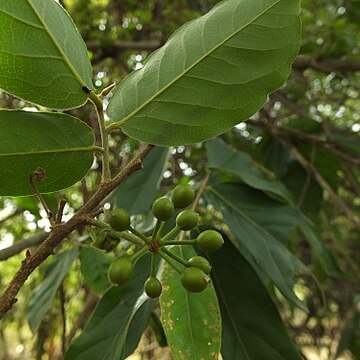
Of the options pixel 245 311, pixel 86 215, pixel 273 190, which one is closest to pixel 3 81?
pixel 86 215

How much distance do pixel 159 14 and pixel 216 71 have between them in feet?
6.40

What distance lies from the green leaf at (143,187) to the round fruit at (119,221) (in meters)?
0.72

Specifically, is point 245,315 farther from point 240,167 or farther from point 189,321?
point 240,167

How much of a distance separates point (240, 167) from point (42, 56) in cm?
80

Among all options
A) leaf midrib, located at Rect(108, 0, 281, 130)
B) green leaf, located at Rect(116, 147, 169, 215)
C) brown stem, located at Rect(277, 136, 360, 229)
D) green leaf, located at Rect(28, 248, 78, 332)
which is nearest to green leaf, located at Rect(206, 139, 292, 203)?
green leaf, located at Rect(116, 147, 169, 215)

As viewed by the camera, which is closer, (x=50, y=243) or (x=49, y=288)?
(x=50, y=243)

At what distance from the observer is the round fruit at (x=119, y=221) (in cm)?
67

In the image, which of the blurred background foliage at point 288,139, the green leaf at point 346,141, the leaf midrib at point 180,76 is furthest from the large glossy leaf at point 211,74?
the green leaf at point 346,141

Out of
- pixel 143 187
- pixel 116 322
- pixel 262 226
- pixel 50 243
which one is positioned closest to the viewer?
pixel 50 243

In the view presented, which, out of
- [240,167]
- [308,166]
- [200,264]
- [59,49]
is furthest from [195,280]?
[308,166]

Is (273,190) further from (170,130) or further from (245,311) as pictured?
(170,130)

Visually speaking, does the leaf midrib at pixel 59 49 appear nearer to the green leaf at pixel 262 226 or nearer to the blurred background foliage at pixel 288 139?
the green leaf at pixel 262 226

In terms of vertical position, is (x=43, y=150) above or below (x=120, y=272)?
above

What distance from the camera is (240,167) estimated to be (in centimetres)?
137
